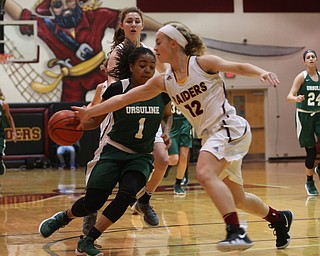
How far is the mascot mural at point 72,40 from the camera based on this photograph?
62.7ft

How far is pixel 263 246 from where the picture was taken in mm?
4918

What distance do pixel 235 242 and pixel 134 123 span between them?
5.27ft

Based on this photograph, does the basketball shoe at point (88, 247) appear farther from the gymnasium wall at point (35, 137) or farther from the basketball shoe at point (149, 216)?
the gymnasium wall at point (35, 137)

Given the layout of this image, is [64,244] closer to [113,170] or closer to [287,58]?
[113,170]

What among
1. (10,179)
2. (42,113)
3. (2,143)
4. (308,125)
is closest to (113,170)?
(308,125)

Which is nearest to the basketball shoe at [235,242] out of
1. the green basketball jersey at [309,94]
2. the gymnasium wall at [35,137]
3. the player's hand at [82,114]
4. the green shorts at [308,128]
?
the player's hand at [82,114]

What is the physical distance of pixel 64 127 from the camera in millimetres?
4980

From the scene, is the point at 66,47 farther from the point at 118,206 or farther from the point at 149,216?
the point at 118,206

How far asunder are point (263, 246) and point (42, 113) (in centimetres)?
1435

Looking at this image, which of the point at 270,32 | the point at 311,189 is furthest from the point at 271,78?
the point at 270,32

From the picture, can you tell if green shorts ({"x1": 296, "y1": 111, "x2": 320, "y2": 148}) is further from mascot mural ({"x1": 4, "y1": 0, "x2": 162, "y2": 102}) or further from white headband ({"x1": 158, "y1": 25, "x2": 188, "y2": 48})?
mascot mural ({"x1": 4, "y1": 0, "x2": 162, "y2": 102})

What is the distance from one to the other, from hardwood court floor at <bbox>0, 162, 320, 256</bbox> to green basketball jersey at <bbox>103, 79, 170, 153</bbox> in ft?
2.73

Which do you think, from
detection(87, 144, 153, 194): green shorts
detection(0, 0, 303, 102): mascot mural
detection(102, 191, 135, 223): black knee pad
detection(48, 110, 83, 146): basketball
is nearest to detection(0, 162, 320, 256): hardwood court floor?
detection(102, 191, 135, 223): black knee pad

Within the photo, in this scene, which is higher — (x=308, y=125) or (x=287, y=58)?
(x=308, y=125)
